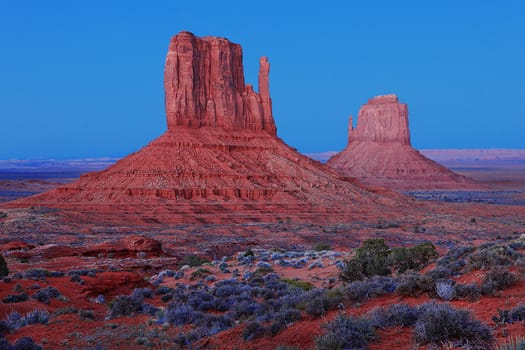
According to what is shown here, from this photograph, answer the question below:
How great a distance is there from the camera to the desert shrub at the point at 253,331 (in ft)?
30.1

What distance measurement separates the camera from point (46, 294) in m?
14.2

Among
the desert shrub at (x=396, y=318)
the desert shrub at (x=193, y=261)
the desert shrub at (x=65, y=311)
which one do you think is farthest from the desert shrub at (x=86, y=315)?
the desert shrub at (x=193, y=261)

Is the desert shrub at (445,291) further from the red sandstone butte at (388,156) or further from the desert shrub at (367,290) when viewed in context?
the red sandstone butte at (388,156)

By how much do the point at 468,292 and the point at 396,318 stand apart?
6.18 feet

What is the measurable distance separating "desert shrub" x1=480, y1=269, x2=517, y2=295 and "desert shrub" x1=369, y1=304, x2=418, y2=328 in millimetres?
1769

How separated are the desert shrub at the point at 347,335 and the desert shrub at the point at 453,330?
0.66m

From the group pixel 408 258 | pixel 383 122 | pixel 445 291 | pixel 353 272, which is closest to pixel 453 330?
pixel 445 291

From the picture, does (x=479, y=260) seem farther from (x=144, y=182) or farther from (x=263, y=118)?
(x=263, y=118)

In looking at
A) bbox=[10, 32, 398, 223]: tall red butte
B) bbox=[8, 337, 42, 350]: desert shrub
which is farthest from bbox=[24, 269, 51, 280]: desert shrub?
bbox=[10, 32, 398, 223]: tall red butte

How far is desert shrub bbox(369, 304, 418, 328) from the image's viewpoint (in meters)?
8.20

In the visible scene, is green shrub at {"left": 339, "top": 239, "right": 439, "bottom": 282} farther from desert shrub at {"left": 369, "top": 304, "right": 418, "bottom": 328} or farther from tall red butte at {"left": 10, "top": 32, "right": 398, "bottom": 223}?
tall red butte at {"left": 10, "top": 32, "right": 398, "bottom": 223}

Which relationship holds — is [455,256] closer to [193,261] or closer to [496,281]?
[496,281]

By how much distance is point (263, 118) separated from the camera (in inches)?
2675

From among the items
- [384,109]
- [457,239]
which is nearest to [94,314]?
[457,239]
